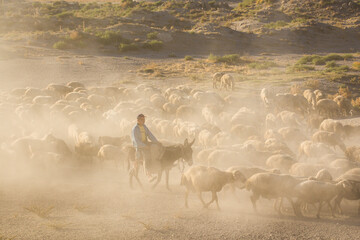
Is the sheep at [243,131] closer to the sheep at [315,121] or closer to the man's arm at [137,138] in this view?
the sheep at [315,121]

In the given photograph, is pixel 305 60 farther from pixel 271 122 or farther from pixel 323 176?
pixel 323 176

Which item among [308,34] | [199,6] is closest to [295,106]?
[308,34]

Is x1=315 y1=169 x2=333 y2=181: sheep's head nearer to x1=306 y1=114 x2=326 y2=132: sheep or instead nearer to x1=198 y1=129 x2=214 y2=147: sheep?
x1=198 y1=129 x2=214 y2=147: sheep

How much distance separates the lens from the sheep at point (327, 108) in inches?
739

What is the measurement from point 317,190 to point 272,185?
1003 millimetres

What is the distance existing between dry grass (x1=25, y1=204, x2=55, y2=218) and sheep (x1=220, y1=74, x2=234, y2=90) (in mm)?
17668

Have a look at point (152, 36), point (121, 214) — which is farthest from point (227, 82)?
point (152, 36)

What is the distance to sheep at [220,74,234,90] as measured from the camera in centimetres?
2487

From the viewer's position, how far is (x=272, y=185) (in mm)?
8664

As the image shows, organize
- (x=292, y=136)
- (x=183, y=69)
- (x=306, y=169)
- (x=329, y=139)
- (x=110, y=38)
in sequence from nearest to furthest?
(x=306, y=169), (x=329, y=139), (x=292, y=136), (x=183, y=69), (x=110, y=38)

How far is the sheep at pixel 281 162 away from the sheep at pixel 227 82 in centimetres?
1409

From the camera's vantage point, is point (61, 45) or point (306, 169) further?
Result: point (61, 45)

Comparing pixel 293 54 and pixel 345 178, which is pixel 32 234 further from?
pixel 293 54

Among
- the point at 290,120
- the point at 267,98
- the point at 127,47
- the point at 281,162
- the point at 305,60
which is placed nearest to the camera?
the point at 281,162
